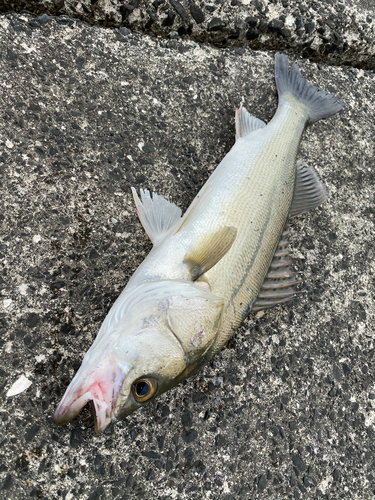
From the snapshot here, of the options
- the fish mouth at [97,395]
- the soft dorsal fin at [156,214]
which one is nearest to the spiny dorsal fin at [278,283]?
the soft dorsal fin at [156,214]

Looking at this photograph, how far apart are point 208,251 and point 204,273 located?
121mm

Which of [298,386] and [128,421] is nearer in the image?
[128,421]

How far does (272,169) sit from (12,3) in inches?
79.8

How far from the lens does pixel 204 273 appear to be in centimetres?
203

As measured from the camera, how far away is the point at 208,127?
2787 mm

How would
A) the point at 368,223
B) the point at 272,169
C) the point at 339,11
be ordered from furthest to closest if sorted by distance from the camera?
1. the point at 339,11
2. the point at 368,223
3. the point at 272,169

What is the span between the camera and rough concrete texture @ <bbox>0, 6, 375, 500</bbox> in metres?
1.94

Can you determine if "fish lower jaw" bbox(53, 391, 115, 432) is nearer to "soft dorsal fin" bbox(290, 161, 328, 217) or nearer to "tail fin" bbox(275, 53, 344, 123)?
"soft dorsal fin" bbox(290, 161, 328, 217)

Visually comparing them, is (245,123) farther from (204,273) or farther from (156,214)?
(204,273)

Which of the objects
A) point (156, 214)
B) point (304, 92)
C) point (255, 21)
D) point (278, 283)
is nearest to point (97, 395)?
point (156, 214)

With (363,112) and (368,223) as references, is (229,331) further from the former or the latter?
(363,112)

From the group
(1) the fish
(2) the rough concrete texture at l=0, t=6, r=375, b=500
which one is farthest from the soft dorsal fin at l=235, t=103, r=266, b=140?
(2) the rough concrete texture at l=0, t=6, r=375, b=500

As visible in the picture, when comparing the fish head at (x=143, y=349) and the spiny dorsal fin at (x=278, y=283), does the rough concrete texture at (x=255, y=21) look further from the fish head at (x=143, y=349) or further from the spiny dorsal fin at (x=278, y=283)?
the fish head at (x=143, y=349)

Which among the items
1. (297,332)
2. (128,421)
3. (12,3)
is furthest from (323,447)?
(12,3)
